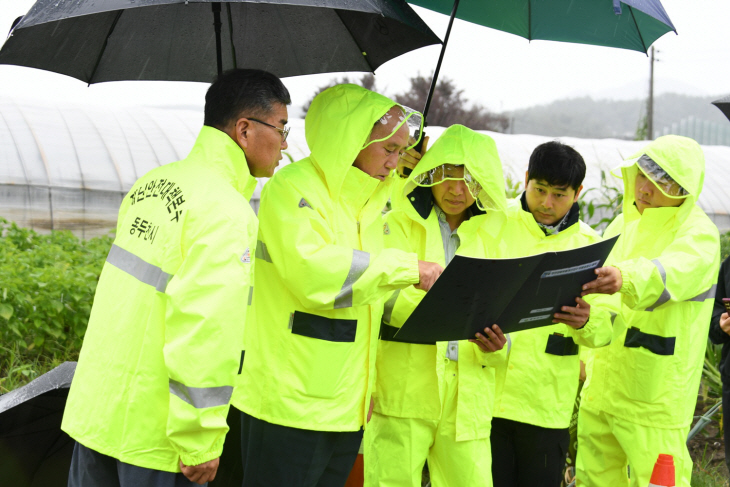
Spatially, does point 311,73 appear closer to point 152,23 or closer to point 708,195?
point 152,23

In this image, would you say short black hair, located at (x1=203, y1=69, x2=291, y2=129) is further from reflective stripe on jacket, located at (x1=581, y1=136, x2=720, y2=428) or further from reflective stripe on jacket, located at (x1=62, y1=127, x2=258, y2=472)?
reflective stripe on jacket, located at (x1=581, y1=136, x2=720, y2=428)

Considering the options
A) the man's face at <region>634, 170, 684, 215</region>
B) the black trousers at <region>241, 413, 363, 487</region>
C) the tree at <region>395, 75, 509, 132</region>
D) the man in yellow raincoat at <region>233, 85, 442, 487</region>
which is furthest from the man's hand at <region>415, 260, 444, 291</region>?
the tree at <region>395, 75, 509, 132</region>

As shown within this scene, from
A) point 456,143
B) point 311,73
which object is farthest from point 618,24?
point 311,73

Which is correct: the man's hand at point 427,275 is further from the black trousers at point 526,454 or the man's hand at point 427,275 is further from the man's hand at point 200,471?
the black trousers at point 526,454

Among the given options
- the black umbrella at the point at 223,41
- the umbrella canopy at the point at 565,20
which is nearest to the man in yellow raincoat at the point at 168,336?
the black umbrella at the point at 223,41

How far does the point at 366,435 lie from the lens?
2963mm

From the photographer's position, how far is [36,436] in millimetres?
2910

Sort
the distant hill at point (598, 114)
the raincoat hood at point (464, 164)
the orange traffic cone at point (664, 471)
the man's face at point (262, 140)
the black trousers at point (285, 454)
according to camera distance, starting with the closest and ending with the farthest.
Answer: the orange traffic cone at point (664, 471), the man's face at point (262, 140), the black trousers at point (285, 454), the raincoat hood at point (464, 164), the distant hill at point (598, 114)

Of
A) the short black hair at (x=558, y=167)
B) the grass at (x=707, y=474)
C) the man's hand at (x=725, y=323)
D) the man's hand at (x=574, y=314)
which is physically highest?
the short black hair at (x=558, y=167)

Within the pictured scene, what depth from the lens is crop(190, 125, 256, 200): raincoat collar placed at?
219 cm

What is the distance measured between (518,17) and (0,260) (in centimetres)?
428

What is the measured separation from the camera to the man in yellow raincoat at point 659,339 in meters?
3.18

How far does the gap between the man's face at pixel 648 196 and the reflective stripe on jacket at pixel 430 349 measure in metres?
0.78

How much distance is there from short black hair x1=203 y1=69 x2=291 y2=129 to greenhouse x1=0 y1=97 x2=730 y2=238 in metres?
7.51
